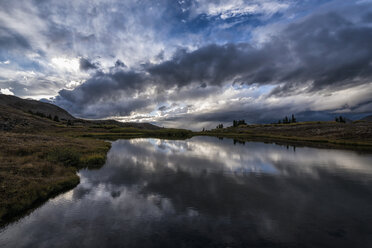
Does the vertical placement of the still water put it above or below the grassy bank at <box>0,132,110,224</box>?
below

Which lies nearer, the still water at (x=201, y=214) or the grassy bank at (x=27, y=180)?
the still water at (x=201, y=214)

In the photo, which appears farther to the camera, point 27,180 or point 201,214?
point 27,180

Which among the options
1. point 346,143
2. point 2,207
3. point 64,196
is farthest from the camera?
point 346,143

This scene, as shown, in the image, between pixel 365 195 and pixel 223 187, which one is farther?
pixel 223 187

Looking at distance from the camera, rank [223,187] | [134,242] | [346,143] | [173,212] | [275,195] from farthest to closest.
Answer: [346,143], [223,187], [275,195], [173,212], [134,242]

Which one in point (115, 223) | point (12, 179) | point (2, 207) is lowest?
point (115, 223)

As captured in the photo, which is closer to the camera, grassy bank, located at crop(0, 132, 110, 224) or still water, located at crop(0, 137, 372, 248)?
still water, located at crop(0, 137, 372, 248)

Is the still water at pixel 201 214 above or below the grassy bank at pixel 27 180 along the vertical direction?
below

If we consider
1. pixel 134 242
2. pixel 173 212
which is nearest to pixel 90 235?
pixel 134 242

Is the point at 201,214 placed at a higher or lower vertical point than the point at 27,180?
lower

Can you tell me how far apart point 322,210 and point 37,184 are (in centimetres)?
2893

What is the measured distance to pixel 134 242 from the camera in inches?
491

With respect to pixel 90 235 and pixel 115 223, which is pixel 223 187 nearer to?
pixel 115 223

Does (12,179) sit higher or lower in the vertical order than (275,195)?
higher
